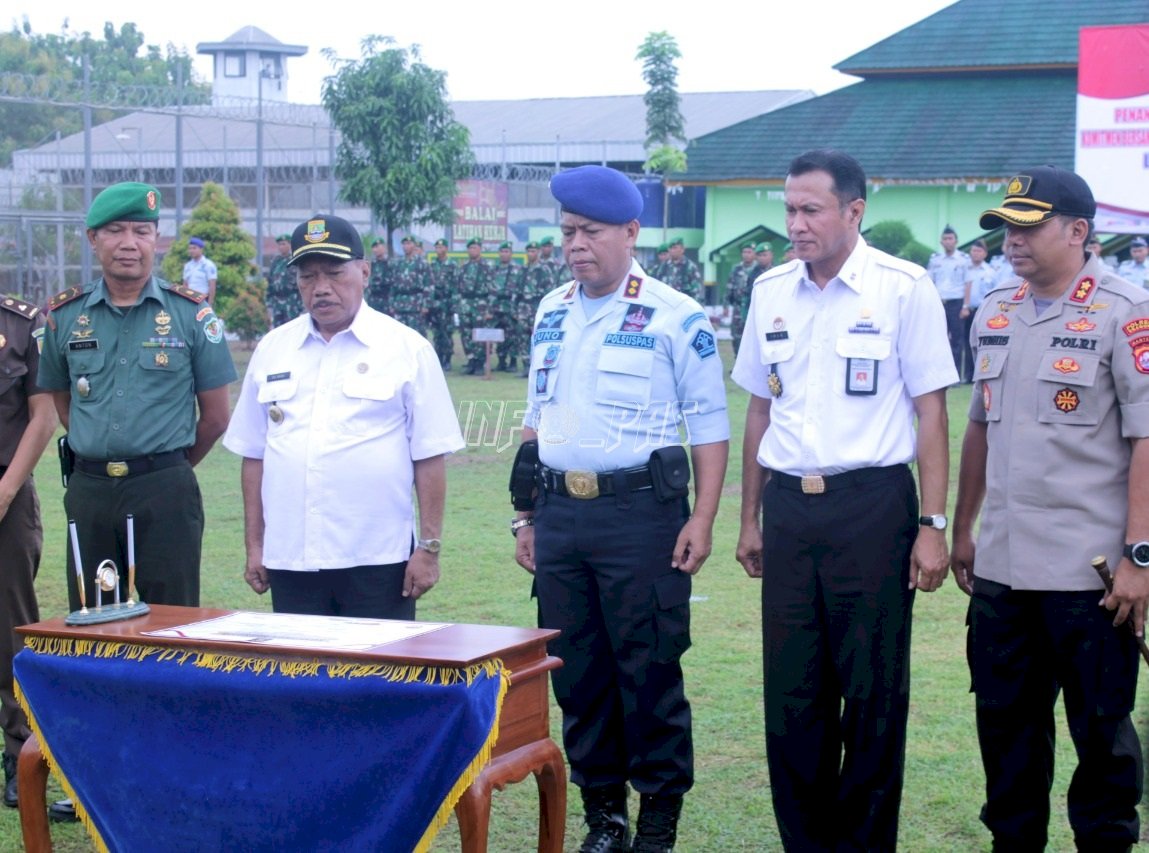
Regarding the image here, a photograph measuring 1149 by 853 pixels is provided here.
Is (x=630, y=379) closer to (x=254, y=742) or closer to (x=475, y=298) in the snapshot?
(x=254, y=742)

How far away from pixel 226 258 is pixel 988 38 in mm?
15968

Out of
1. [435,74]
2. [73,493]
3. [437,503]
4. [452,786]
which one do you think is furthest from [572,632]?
[435,74]

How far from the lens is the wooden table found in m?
3.32

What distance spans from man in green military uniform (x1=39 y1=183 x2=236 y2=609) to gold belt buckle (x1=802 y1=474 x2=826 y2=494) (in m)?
2.01

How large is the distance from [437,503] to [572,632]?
0.57 m

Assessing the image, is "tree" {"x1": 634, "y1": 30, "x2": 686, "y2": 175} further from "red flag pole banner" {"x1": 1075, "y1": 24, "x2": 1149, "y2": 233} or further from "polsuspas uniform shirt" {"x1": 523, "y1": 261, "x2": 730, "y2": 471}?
"polsuspas uniform shirt" {"x1": 523, "y1": 261, "x2": 730, "y2": 471}

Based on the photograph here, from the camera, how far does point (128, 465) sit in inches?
179

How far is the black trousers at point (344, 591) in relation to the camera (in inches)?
167

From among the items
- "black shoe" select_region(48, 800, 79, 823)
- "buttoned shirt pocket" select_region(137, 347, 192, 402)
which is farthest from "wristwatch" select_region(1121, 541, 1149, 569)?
"black shoe" select_region(48, 800, 79, 823)

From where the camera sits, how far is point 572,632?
4223 mm

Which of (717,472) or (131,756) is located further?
(717,472)

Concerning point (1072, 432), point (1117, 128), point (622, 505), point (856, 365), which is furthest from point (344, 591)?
point (1117, 128)

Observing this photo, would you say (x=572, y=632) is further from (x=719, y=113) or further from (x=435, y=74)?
(x=719, y=113)

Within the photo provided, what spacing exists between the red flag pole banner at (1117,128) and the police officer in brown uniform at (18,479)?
6863 mm
